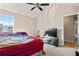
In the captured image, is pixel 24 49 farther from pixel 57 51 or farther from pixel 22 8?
pixel 22 8

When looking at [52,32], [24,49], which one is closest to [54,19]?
[52,32]

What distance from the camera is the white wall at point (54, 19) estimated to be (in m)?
1.59

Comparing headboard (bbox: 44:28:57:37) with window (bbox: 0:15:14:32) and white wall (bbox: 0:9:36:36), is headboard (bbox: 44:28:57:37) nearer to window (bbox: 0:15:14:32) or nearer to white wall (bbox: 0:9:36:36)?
white wall (bbox: 0:9:36:36)

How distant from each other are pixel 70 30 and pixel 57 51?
36 cm

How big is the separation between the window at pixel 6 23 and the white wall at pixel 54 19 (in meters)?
0.40

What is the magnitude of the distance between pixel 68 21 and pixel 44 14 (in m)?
0.37

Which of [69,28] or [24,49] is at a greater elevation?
[69,28]

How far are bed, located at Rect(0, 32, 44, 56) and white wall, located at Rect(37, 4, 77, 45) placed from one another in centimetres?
18

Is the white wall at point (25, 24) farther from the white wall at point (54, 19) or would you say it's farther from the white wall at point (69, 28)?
the white wall at point (69, 28)

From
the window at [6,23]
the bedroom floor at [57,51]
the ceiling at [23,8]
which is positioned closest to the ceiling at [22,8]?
the ceiling at [23,8]

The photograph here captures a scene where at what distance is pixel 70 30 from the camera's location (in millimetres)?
1565

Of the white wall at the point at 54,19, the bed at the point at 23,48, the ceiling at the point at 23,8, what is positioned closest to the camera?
the bed at the point at 23,48

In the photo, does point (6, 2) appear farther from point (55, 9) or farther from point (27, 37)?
point (55, 9)

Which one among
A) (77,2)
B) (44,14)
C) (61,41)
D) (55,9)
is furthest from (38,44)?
(77,2)
